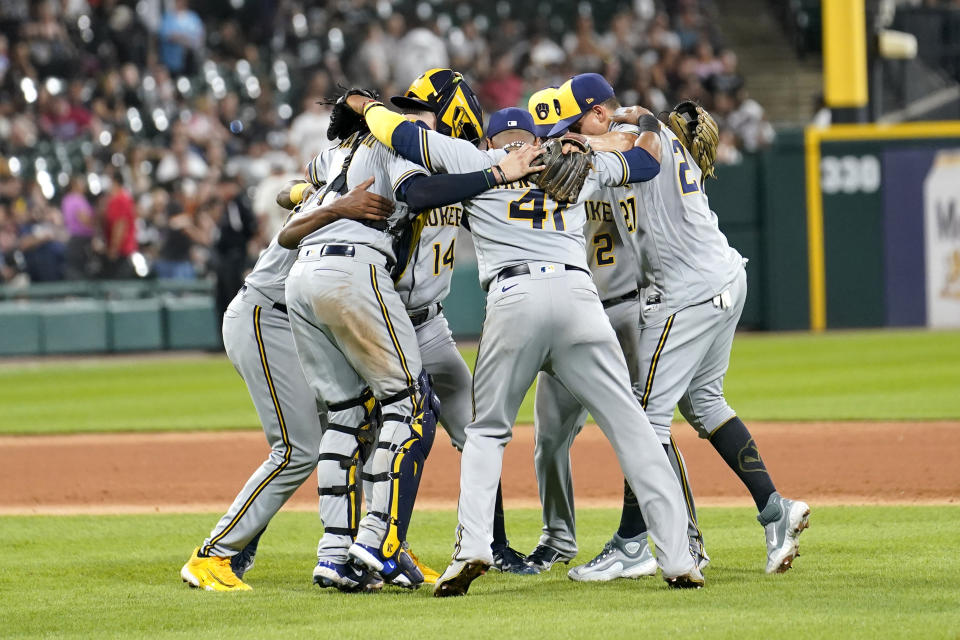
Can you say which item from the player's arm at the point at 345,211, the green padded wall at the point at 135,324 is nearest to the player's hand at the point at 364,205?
the player's arm at the point at 345,211

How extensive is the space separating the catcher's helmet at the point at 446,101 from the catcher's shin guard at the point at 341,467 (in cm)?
102

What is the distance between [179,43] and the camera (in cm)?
1930

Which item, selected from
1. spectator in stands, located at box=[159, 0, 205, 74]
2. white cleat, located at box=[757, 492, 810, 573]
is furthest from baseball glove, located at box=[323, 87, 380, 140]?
spectator in stands, located at box=[159, 0, 205, 74]

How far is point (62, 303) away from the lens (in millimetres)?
16578

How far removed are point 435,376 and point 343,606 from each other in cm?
125

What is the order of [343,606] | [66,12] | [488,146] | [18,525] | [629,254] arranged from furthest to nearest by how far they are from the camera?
[66,12]
[18,525]
[629,254]
[488,146]
[343,606]

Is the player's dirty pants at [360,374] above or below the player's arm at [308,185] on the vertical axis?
below

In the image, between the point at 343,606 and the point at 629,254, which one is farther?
the point at 629,254

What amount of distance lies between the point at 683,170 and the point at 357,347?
143 cm

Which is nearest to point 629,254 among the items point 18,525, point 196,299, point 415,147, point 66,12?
point 415,147

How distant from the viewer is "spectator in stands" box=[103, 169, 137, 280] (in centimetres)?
1641

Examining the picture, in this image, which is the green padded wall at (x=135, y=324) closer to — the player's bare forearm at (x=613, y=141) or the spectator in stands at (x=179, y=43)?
the spectator in stands at (x=179, y=43)

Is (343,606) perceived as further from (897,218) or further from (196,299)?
(897,218)

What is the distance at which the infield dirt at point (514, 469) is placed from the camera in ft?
25.2
